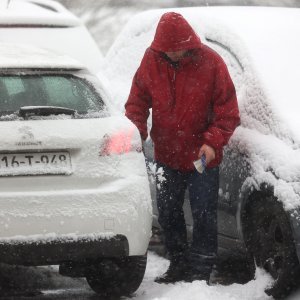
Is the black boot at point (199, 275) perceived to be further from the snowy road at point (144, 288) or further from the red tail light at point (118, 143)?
the red tail light at point (118, 143)

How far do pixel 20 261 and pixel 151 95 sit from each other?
5.09 feet

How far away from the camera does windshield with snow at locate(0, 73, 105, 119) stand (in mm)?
5867

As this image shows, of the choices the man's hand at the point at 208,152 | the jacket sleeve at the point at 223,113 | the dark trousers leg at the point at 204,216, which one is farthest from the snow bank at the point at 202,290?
the jacket sleeve at the point at 223,113

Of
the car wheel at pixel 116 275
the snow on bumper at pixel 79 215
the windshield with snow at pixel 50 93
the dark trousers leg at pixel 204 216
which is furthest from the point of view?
the dark trousers leg at pixel 204 216

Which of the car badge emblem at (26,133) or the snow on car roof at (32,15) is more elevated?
the car badge emblem at (26,133)

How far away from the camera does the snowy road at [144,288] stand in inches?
235

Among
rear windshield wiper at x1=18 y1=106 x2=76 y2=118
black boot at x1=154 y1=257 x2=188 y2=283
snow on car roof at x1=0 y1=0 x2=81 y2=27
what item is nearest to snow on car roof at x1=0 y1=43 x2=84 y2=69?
rear windshield wiper at x1=18 y1=106 x2=76 y2=118

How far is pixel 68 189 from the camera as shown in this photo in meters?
5.63

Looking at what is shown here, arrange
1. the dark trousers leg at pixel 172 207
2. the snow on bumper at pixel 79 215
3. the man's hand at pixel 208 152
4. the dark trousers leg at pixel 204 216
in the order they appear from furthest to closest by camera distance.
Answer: the dark trousers leg at pixel 172 207, the dark trousers leg at pixel 204 216, the man's hand at pixel 208 152, the snow on bumper at pixel 79 215

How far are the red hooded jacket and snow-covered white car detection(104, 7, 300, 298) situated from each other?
23 centimetres

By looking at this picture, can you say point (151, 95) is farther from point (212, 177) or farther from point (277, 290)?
point (277, 290)

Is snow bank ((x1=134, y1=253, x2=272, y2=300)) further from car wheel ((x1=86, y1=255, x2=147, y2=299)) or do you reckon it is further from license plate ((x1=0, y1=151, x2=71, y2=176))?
license plate ((x1=0, y1=151, x2=71, y2=176))

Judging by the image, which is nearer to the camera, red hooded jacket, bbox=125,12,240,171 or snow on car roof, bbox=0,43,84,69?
snow on car roof, bbox=0,43,84,69

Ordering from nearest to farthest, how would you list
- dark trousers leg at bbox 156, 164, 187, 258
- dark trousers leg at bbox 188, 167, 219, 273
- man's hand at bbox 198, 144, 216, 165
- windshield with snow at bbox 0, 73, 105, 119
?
windshield with snow at bbox 0, 73, 105, 119 < man's hand at bbox 198, 144, 216, 165 < dark trousers leg at bbox 188, 167, 219, 273 < dark trousers leg at bbox 156, 164, 187, 258
